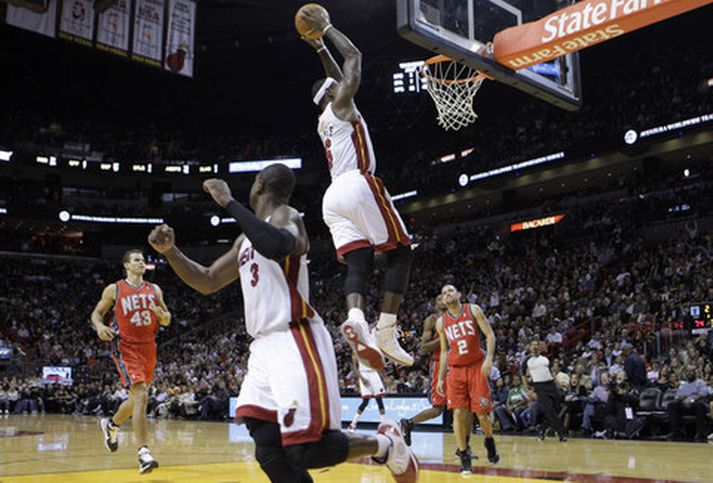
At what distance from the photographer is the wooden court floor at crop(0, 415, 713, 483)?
21.0ft

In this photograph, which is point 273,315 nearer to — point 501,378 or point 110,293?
point 110,293

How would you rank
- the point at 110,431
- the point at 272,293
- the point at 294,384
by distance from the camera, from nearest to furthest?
1. the point at 294,384
2. the point at 272,293
3. the point at 110,431

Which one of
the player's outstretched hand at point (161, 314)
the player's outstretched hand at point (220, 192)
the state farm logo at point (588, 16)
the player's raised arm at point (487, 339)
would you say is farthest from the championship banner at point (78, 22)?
the player's outstretched hand at point (220, 192)

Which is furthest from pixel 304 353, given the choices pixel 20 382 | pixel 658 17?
pixel 20 382

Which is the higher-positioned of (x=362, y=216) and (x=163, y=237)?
(x=362, y=216)

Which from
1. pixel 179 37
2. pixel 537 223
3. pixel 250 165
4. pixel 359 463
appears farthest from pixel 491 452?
pixel 250 165

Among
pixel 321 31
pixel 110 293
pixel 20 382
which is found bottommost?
pixel 20 382

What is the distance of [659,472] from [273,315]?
5.07 metres

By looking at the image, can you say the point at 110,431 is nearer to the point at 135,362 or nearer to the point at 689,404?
the point at 135,362

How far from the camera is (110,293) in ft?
24.7

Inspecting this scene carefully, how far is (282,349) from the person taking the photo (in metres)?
3.34

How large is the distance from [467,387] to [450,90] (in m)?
4.98

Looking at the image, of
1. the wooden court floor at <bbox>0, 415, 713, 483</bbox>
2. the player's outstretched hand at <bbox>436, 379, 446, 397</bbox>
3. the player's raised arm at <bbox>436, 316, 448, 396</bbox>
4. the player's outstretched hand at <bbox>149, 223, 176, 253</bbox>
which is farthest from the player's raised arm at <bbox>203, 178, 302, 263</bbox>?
the player's outstretched hand at <bbox>436, 379, 446, 397</bbox>

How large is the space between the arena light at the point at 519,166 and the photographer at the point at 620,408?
14146 millimetres
